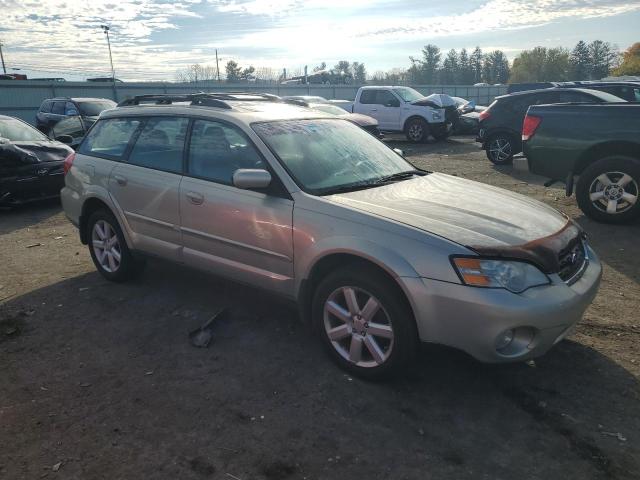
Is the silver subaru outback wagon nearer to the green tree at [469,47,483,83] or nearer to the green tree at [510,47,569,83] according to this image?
the green tree at [510,47,569,83]

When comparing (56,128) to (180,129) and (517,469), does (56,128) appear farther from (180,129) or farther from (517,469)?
(517,469)

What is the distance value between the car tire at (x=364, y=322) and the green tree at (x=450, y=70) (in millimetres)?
104747

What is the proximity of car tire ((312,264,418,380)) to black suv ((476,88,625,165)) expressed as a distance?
982cm

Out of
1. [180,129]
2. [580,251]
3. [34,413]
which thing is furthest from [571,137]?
[34,413]

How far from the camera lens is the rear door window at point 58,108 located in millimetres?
15462

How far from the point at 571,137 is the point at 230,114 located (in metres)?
4.76

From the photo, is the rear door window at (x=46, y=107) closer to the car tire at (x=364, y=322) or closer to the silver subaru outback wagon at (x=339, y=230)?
the silver subaru outback wagon at (x=339, y=230)

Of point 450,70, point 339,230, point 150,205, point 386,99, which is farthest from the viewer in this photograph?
point 450,70

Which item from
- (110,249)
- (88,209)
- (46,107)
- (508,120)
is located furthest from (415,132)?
(110,249)

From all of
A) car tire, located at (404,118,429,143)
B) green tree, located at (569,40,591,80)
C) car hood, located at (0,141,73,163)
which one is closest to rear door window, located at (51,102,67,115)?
car hood, located at (0,141,73,163)

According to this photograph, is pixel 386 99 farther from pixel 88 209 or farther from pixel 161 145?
pixel 161 145

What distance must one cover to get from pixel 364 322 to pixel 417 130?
15.2 metres

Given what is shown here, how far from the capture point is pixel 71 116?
590 inches

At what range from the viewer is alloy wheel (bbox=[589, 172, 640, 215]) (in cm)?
629
